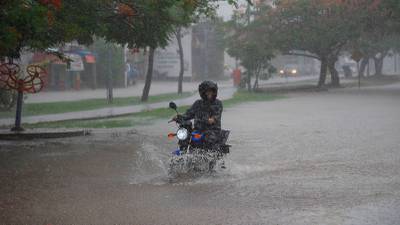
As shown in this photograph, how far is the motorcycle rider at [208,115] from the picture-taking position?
9.98 metres

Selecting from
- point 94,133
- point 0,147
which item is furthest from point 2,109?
point 0,147

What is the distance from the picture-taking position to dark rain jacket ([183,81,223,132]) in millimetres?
10086

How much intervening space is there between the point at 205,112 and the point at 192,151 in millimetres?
733

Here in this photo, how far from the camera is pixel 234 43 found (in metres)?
42.9

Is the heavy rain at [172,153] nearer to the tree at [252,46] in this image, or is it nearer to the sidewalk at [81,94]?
the sidewalk at [81,94]

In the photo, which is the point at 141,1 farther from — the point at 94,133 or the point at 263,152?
the point at 263,152

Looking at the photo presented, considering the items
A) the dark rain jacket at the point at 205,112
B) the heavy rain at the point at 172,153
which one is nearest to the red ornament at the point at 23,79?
the heavy rain at the point at 172,153

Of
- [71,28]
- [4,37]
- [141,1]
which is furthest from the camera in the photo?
[141,1]

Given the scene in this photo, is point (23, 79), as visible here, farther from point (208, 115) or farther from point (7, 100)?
point (208, 115)

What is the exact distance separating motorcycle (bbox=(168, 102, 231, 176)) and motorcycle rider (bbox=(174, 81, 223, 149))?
8 cm

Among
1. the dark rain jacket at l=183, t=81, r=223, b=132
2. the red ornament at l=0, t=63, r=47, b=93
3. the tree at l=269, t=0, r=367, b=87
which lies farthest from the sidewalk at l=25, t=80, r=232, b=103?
the dark rain jacket at l=183, t=81, r=223, b=132

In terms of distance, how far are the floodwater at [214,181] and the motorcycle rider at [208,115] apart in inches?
25.3

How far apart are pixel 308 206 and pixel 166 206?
1.78 metres

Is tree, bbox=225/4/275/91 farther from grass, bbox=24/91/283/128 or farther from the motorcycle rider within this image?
the motorcycle rider
